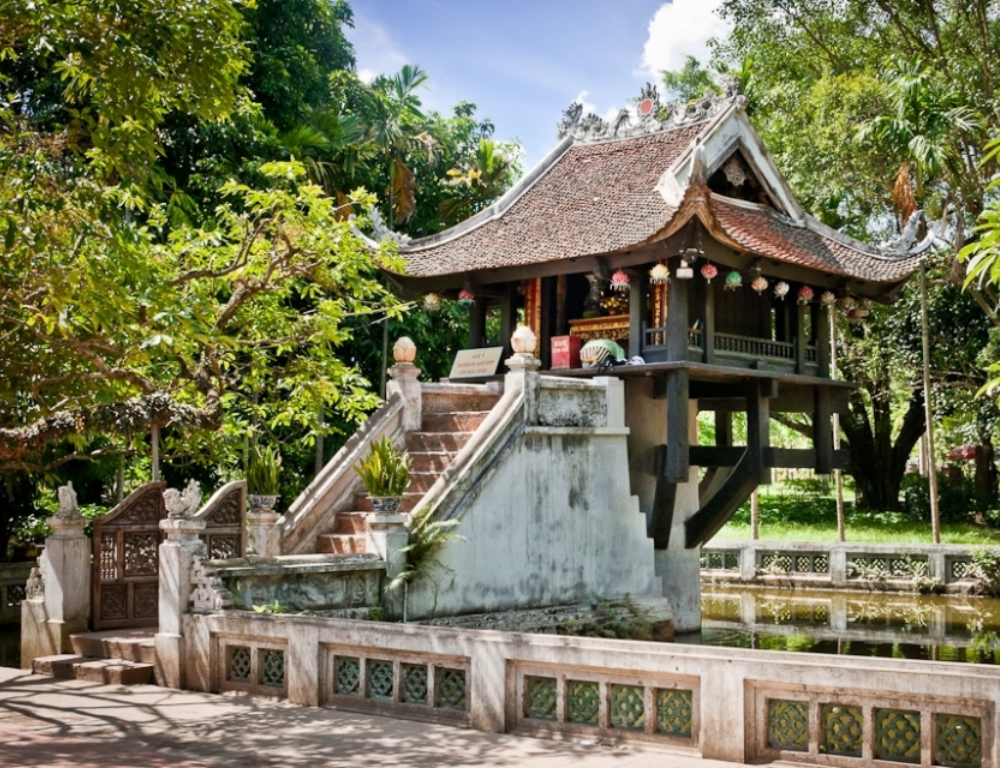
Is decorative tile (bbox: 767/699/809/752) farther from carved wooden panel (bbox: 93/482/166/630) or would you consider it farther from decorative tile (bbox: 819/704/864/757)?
carved wooden panel (bbox: 93/482/166/630)

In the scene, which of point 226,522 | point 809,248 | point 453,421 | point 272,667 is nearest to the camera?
point 272,667

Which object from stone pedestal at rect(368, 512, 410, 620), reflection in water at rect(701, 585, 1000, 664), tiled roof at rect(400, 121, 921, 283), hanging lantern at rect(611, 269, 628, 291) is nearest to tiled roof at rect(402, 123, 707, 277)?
tiled roof at rect(400, 121, 921, 283)

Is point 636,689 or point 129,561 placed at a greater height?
point 129,561

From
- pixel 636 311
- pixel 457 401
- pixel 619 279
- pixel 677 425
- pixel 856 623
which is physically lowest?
pixel 856 623

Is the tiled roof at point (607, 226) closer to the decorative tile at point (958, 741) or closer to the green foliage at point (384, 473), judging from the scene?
the green foliage at point (384, 473)

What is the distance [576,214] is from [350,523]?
6.16 meters

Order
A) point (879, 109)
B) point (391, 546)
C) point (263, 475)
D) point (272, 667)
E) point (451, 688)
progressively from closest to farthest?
1. point (451, 688)
2. point (272, 667)
3. point (391, 546)
4. point (263, 475)
5. point (879, 109)

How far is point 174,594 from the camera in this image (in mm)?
10398

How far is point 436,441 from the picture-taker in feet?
49.6

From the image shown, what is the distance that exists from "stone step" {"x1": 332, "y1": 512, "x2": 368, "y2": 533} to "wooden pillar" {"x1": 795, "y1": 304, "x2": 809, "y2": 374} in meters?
7.62

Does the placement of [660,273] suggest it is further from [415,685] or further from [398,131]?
[398,131]

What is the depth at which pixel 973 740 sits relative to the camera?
6613 mm

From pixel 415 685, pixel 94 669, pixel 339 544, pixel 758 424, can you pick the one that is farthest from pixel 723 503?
pixel 94 669

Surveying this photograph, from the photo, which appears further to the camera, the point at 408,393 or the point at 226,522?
the point at 408,393
